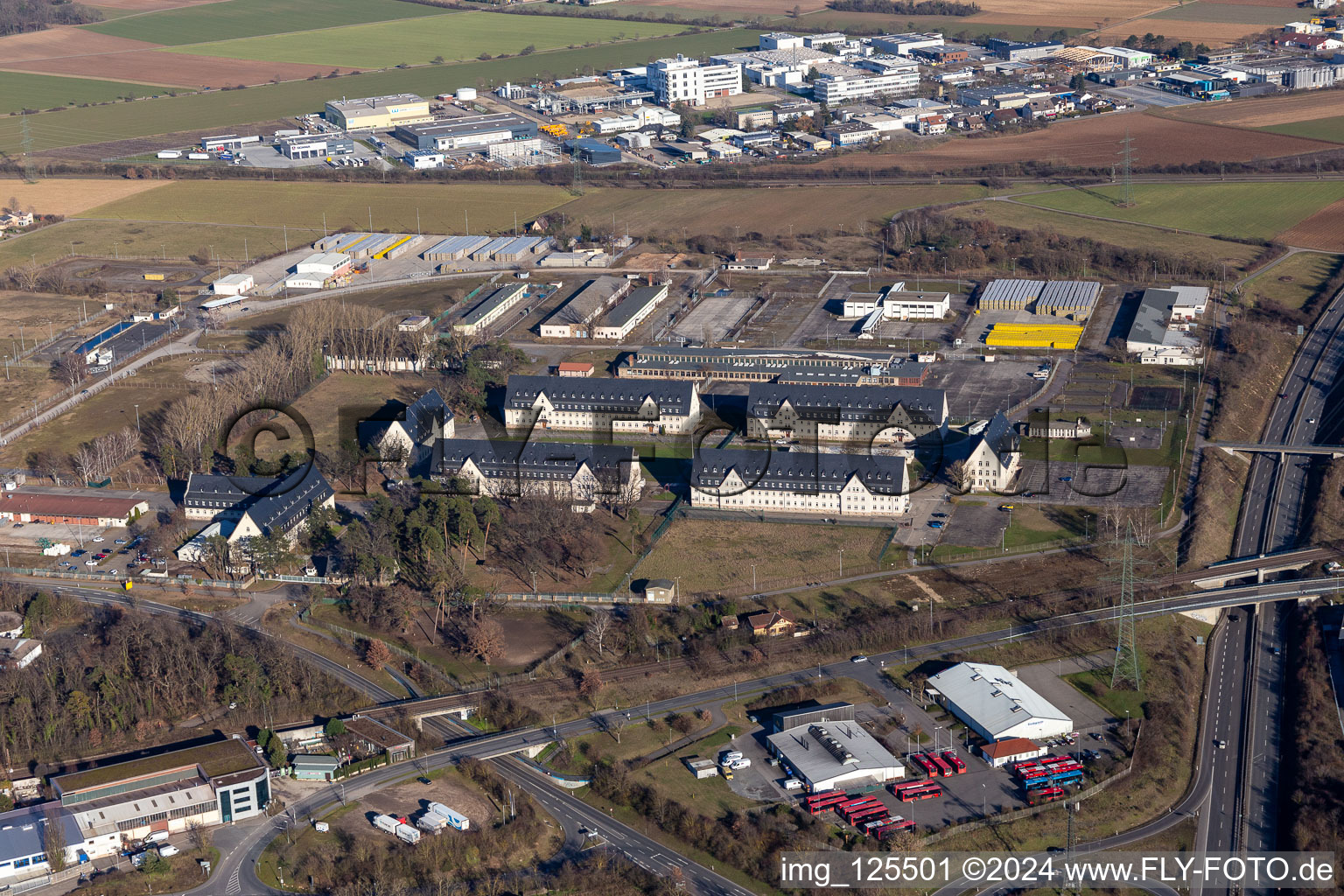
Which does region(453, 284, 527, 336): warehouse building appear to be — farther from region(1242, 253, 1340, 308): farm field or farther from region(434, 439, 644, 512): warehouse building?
region(1242, 253, 1340, 308): farm field

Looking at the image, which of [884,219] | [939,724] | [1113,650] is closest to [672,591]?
[939,724]

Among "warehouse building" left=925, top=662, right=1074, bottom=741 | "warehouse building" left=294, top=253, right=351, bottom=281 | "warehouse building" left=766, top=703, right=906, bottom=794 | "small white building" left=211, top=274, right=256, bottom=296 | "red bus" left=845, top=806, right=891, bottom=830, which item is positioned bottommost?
"red bus" left=845, top=806, right=891, bottom=830

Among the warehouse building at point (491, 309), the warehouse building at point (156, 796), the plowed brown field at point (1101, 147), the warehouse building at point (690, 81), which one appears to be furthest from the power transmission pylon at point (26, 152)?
the warehouse building at point (156, 796)

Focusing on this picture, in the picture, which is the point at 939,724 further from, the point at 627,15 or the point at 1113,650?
the point at 627,15

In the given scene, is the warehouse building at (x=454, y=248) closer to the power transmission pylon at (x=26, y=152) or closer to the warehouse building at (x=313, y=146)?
the warehouse building at (x=313, y=146)

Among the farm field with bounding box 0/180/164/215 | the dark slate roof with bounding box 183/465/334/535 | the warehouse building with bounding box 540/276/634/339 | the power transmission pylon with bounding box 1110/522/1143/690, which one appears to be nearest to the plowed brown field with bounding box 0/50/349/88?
the farm field with bounding box 0/180/164/215

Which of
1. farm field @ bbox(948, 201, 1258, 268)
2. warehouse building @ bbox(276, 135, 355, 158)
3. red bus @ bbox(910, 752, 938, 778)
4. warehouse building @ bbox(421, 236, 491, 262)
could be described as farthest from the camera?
warehouse building @ bbox(276, 135, 355, 158)
